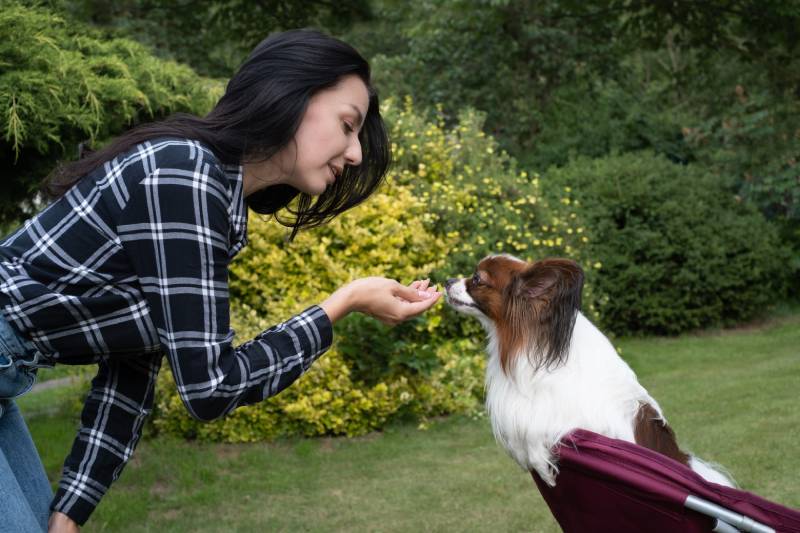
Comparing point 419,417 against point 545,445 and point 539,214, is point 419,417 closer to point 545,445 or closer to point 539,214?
point 539,214

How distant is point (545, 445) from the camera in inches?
125

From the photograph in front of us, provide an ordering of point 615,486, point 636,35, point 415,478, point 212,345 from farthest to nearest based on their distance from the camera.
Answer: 1. point 636,35
2. point 415,478
3. point 615,486
4. point 212,345

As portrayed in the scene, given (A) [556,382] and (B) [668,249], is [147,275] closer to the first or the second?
(A) [556,382]

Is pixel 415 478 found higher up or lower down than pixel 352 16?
lower down

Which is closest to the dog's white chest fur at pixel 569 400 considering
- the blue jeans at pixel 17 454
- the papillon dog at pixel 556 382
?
the papillon dog at pixel 556 382

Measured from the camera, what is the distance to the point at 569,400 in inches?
126

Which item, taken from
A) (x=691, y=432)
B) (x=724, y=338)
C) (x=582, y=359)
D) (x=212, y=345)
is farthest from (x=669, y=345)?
(x=212, y=345)

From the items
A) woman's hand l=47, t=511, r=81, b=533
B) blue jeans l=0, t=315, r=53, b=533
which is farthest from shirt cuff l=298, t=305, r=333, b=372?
woman's hand l=47, t=511, r=81, b=533

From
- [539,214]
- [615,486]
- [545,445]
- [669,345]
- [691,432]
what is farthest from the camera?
[669,345]

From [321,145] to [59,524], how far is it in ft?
4.00

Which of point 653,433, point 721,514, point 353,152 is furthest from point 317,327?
point 653,433

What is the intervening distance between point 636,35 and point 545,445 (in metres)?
9.37

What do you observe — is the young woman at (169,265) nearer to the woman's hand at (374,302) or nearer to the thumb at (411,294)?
the woman's hand at (374,302)

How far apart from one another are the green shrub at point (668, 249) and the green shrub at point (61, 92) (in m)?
6.25
